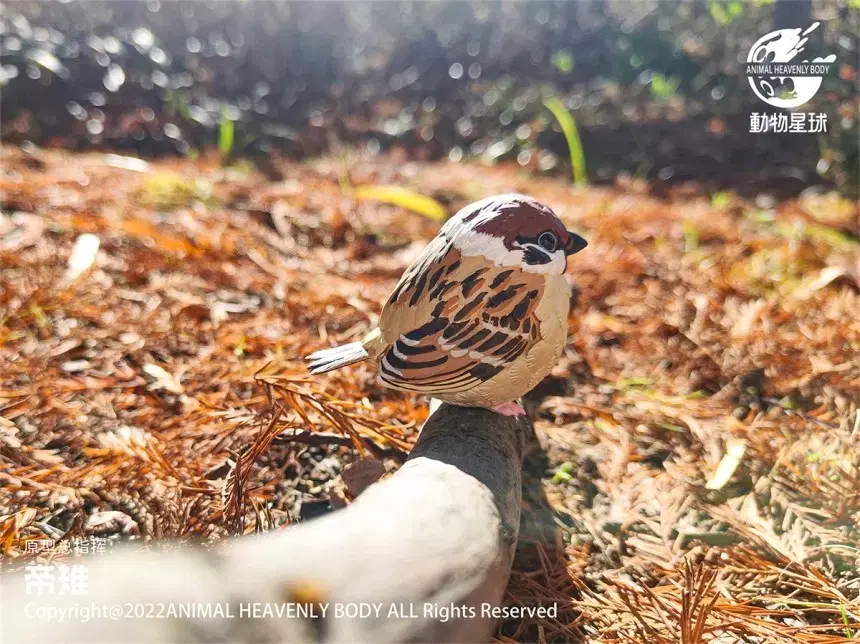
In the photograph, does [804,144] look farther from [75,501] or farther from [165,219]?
[75,501]

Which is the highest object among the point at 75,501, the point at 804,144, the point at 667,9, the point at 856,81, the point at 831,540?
the point at 667,9

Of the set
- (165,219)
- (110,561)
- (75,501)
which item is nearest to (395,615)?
(110,561)

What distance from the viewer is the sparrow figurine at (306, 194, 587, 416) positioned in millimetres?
1476

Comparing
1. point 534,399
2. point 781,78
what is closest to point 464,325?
point 534,399

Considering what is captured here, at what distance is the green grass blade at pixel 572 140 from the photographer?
4234mm

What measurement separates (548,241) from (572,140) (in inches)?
122

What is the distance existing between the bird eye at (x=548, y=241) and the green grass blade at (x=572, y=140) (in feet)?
9.22

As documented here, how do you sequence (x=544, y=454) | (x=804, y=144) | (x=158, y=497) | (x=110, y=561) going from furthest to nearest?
(x=804, y=144), (x=544, y=454), (x=158, y=497), (x=110, y=561)

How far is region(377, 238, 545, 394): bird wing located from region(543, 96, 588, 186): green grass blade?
2949mm

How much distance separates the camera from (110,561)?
107 cm

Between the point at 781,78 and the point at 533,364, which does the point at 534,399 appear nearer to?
the point at 533,364

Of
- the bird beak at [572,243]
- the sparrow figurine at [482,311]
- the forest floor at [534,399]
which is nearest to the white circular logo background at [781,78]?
the forest floor at [534,399]

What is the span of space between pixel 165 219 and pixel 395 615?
8.38 feet

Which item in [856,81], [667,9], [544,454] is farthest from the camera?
[667,9]
